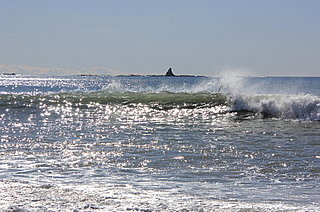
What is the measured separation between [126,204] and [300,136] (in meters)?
9.42

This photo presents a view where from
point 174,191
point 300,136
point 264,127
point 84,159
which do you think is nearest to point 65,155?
point 84,159

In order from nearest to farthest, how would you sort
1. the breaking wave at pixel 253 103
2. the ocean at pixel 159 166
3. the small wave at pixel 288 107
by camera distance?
the ocean at pixel 159 166 → the small wave at pixel 288 107 → the breaking wave at pixel 253 103

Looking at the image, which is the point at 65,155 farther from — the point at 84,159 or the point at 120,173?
the point at 120,173

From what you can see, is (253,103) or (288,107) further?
(253,103)

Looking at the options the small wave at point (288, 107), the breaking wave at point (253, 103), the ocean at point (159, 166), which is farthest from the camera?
the breaking wave at point (253, 103)

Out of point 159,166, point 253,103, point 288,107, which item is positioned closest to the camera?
point 159,166

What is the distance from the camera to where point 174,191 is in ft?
22.9

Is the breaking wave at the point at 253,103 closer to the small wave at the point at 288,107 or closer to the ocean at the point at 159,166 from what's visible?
the small wave at the point at 288,107

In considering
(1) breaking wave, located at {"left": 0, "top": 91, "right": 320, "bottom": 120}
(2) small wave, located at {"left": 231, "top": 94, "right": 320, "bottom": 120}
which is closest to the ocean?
(2) small wave, located at {"left": 231, "top": 94, "right": 320, "bottom": 120}

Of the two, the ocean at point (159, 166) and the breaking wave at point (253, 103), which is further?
the breaking wave at point (253, 103)

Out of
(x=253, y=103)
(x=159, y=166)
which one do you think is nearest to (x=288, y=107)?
(x=253, y=103)

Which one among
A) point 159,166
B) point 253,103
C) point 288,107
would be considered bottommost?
point 159,166

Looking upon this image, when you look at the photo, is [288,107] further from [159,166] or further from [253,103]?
[159,166]

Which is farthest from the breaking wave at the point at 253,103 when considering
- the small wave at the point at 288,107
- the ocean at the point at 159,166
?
the ocean at the point at 159,166
